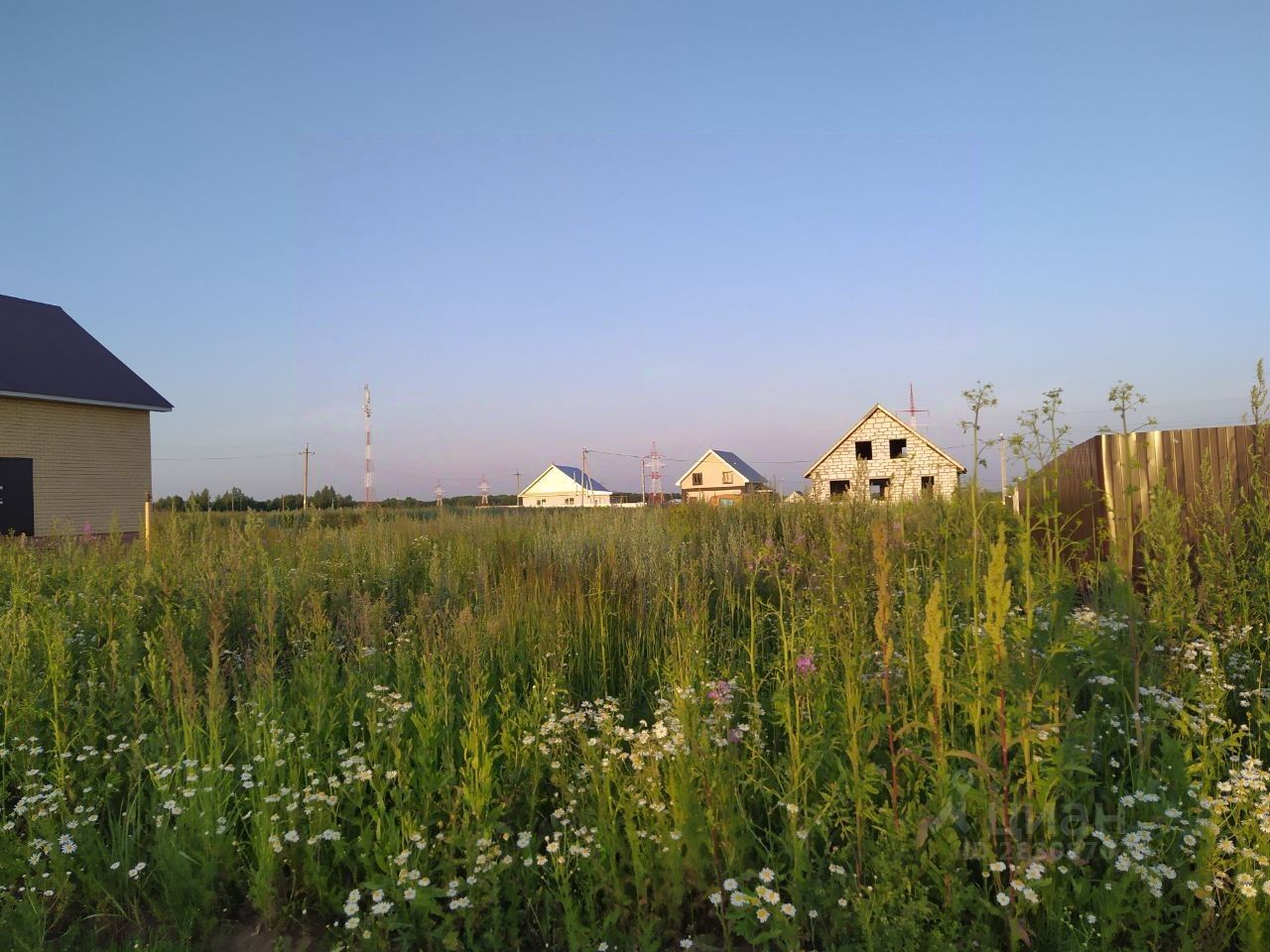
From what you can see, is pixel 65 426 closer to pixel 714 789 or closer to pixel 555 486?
pixel 714 789

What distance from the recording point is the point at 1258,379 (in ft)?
13.5

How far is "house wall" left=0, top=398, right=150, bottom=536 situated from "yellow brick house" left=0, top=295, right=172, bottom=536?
0.9 inches

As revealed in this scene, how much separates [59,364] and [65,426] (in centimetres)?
190

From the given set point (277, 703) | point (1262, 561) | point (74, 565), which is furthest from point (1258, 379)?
point (74, 565)

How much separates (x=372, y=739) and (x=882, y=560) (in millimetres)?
1979

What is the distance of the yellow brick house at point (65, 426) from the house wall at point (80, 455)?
0.07ft

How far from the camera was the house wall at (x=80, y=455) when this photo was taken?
1875 centimetres

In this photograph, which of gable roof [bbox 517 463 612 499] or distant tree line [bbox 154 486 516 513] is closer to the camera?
distant tree line [bbox 154 486 516 513]

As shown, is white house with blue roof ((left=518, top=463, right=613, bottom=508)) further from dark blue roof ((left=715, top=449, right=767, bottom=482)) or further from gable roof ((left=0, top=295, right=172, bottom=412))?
gable roof ((left=0, top=295, right=172, bottom=412))

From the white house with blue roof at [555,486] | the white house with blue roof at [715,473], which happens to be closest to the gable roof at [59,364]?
the white house with blue roof at [715,473]

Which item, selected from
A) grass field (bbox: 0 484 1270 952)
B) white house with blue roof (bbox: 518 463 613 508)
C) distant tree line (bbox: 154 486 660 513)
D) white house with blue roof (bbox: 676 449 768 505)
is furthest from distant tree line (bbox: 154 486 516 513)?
white house with blue roof (bbox: 518 463 613 508)

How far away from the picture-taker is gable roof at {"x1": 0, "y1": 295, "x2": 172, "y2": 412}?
18766mm

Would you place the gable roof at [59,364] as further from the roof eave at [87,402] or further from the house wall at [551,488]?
the house wall at [551,488]

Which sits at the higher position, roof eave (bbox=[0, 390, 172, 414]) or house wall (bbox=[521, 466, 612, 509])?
roof eave (bbox=[0, 390, 172, 414])
